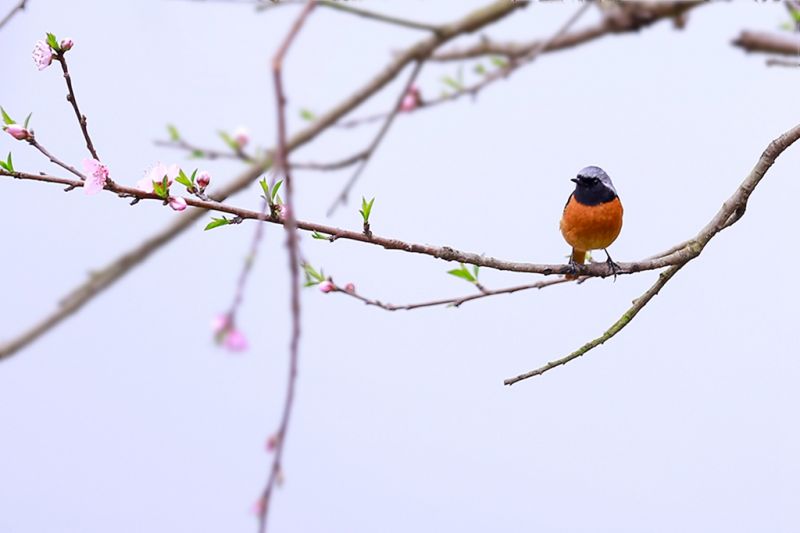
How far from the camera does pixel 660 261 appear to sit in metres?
1.07

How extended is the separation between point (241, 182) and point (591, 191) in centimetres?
60

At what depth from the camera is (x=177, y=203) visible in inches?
35.9

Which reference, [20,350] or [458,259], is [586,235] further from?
[20,350]

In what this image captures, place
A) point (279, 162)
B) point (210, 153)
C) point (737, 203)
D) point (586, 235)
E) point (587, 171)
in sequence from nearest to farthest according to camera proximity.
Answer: point (279, 162) → point (737, 203) → point (586, 235) → point (587, 171) → point (210, 153)

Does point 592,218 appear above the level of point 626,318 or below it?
above

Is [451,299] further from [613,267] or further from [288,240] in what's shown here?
[288,240]

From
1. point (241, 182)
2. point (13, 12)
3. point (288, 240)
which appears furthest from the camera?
point (241, 182)

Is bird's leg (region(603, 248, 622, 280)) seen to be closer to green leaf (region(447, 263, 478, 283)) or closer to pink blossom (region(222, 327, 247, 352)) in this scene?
green leaf (region(447, 263, 478, 283))

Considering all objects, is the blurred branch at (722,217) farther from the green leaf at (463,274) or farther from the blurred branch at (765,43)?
the blurred branch at (765,43)

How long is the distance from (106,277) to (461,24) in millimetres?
829

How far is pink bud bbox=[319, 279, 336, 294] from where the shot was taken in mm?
1098

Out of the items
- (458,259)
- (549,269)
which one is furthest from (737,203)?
(458,259)

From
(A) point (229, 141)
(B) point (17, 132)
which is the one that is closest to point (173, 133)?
(A) point (229, 141)

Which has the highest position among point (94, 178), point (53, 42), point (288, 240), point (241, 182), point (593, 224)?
point (241, 182)
